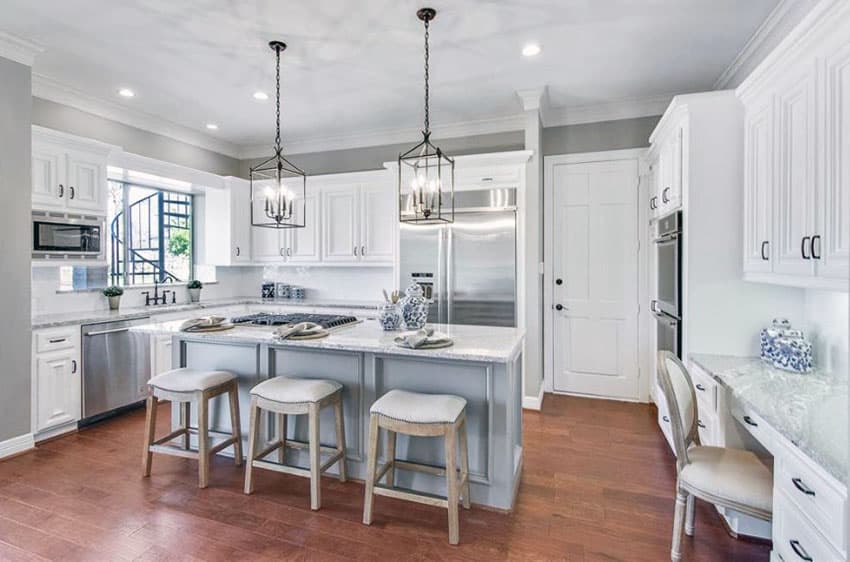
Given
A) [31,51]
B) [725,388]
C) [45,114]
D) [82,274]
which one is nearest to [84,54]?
[31,51]

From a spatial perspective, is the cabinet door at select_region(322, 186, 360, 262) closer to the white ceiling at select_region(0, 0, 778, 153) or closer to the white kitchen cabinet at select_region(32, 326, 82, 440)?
the white ceiling at select_region(0, 0, 778, 153)

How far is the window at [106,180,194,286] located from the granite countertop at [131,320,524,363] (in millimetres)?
2428

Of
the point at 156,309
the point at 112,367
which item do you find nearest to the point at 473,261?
the point at 156,309

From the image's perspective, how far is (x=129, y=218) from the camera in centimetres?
484

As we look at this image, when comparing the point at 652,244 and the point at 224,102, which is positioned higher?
the point at 224,102

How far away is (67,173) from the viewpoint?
3605mm

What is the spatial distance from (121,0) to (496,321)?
142 inches

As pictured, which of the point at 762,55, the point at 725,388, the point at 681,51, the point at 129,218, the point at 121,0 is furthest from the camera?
the point at 129,218

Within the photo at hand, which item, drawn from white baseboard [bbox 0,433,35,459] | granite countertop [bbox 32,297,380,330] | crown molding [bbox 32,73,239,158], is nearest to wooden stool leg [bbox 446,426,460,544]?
granite countertop [bbox 32,297,380,330]

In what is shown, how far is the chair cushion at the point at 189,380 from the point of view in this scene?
2.64 metres

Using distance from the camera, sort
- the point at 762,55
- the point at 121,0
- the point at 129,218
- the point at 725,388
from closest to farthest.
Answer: the point at 725,388, the point at 121,0, the point at 762,55, the point at 129,218

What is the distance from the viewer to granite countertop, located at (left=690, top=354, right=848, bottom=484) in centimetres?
139

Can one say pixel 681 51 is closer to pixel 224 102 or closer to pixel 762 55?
pixel 762 55

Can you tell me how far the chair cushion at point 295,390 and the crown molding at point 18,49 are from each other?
9.63 feet
